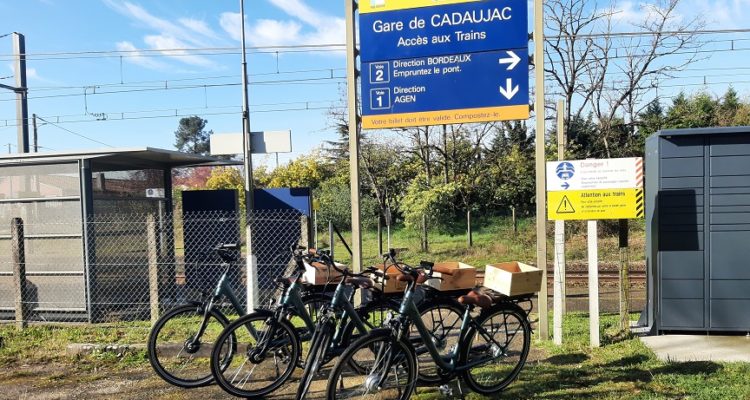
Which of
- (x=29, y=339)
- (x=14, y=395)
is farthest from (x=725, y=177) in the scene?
(x=29, y=339)

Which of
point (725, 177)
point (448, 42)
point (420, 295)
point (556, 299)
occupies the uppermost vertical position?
point (448, 42)

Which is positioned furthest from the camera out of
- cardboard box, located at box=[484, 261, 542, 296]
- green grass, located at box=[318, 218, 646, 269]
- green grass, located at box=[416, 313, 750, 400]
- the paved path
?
green grass, located at box=[318, 218, 646, 269]

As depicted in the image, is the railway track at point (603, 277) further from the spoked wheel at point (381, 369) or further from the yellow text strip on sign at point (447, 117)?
the spoked wheel at point (381, 369)

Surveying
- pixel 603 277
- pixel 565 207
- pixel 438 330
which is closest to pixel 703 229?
pixel 565 207

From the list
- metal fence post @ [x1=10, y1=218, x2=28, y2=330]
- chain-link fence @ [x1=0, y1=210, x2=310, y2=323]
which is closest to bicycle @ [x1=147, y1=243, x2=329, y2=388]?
chain-link fence @ [x1=0, y1=210, x2=310, y2=323]

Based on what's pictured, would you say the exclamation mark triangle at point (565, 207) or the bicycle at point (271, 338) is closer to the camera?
the bicycle at point (271, 338)

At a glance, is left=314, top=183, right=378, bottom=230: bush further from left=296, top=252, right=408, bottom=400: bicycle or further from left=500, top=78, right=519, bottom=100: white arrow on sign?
left=296, top=252, right=408, bottom=400: bicycle

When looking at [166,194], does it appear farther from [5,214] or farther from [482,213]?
[482,213]

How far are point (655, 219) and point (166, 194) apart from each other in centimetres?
854

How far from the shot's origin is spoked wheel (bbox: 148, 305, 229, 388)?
480 cm

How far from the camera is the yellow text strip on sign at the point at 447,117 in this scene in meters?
5.95

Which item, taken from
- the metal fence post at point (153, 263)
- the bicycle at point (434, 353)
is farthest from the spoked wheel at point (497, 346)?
the metal fence post at point (153, 263)

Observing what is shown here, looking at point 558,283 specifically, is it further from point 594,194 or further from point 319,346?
point 319,346

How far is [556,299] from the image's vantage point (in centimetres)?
592
